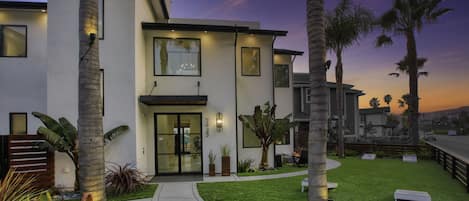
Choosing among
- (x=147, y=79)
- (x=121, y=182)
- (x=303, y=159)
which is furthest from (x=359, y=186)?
(x=147, y=79)

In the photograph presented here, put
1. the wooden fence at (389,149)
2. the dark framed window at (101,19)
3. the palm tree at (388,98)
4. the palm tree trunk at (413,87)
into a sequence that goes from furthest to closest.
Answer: the palm tree at (388,98), the palm tree trunk at (413,87), the wooden fence at (389,149), the dark framed window at (101,19)

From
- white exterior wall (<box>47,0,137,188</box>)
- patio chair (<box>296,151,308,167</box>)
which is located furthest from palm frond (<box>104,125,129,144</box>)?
patio chair (<box>296,151,308,167</box>)

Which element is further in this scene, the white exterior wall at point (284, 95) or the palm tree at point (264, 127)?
the white exterior wall at point (284, 95)

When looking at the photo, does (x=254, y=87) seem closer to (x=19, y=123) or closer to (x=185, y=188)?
(x=185, y=188)

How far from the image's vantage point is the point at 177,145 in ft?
40.7

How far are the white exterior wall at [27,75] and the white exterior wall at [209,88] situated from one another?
4.26m

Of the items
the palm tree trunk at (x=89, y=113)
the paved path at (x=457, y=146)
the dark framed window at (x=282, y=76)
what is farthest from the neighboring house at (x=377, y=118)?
the palm tree trunk at (x=89, y=113)

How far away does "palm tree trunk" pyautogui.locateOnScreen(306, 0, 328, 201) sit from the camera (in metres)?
4.81

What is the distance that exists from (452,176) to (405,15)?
10.9 m

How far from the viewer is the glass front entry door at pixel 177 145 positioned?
12328 mm

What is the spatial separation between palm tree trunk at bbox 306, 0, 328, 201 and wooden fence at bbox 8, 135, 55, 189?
28.1ft

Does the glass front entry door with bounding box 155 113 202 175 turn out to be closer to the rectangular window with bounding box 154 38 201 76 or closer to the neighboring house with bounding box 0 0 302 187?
the neighboring house with bounding box 0 0 302 187

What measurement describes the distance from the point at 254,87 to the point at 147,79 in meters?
4.97

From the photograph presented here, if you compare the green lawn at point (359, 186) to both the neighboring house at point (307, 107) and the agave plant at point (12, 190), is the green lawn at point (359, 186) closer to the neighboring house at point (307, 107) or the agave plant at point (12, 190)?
the agave plant at point (12, 190)
